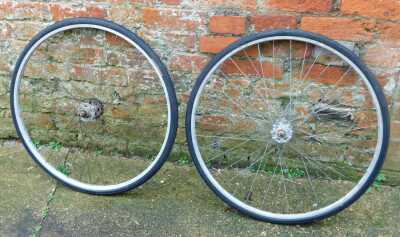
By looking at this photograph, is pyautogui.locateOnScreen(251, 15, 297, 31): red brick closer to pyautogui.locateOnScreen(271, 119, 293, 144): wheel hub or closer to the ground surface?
pyautogui.locateOnScreen(271, 119, 293, 144): wheel hub

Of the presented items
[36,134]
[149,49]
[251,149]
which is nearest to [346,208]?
[251,149]

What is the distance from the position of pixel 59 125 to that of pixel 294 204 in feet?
5.18

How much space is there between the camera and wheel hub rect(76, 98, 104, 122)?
2.86 meters

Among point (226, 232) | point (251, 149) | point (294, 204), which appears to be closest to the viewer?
point (226, 232)

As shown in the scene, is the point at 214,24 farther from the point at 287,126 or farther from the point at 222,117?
the point at 287,126

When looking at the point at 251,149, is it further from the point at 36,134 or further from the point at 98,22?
the point at 36,134

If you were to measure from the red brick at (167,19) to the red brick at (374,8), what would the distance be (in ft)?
2.67

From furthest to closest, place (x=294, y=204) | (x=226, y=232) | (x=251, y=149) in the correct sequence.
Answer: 1. (x=251, y=149)
2. (x=294, y=204)
3. (x=226, y=232)

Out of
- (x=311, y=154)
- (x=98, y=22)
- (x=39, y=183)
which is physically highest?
(x=98, y=22)

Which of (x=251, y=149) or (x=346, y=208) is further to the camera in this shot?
(x=251, y=149)

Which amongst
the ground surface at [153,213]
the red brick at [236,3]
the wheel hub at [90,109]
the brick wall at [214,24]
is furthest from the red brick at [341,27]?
the wheel hub at [90,109]

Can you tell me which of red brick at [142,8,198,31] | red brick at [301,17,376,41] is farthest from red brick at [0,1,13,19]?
red brick at [301,17,376,41]

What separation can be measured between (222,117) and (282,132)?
0.41 m

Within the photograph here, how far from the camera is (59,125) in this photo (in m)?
3.09
